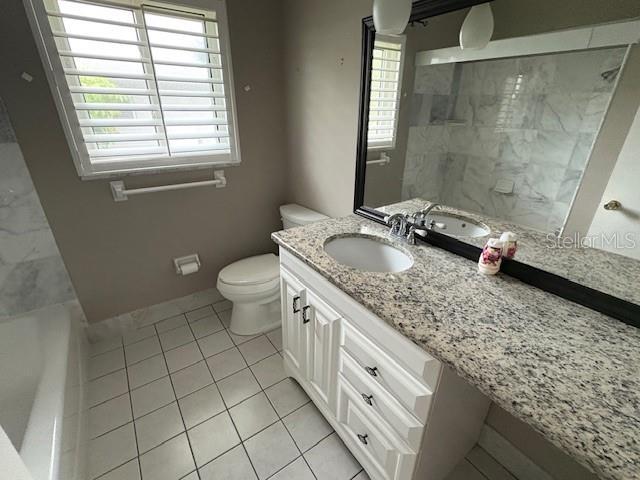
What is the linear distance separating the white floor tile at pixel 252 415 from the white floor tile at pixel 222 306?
0.83 metres

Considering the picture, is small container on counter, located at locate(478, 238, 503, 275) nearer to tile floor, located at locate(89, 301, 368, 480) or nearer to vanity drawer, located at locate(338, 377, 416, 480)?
vanity drawer, located at locate(338, 377, 416, 480)

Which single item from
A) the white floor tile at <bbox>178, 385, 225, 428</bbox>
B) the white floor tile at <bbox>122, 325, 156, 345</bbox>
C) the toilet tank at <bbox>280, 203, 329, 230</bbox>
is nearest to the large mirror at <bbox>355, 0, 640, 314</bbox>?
the toilet tank at <bbox>280, 203, 329, 230</bbox>

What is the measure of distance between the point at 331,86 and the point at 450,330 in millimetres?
1435

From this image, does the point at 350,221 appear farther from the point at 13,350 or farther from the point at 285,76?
the point at 13,350

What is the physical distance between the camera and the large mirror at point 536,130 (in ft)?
2.47

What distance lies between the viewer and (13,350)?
1.45m

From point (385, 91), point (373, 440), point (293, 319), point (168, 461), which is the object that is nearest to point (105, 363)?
point (168, 461)

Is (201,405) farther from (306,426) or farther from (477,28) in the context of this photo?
(477,28)

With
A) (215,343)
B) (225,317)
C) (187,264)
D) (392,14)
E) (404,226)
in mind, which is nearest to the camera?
(392,14)

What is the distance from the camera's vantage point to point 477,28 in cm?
97

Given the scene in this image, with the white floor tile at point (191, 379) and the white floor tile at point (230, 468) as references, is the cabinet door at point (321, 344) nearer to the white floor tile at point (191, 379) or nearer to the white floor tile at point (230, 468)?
the white floor tile at point (230, 468)

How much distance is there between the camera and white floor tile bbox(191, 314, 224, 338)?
1.96 meters

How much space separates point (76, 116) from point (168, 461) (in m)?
1.70

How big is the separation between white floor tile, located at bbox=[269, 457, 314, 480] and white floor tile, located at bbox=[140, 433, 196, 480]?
374 millimetres
